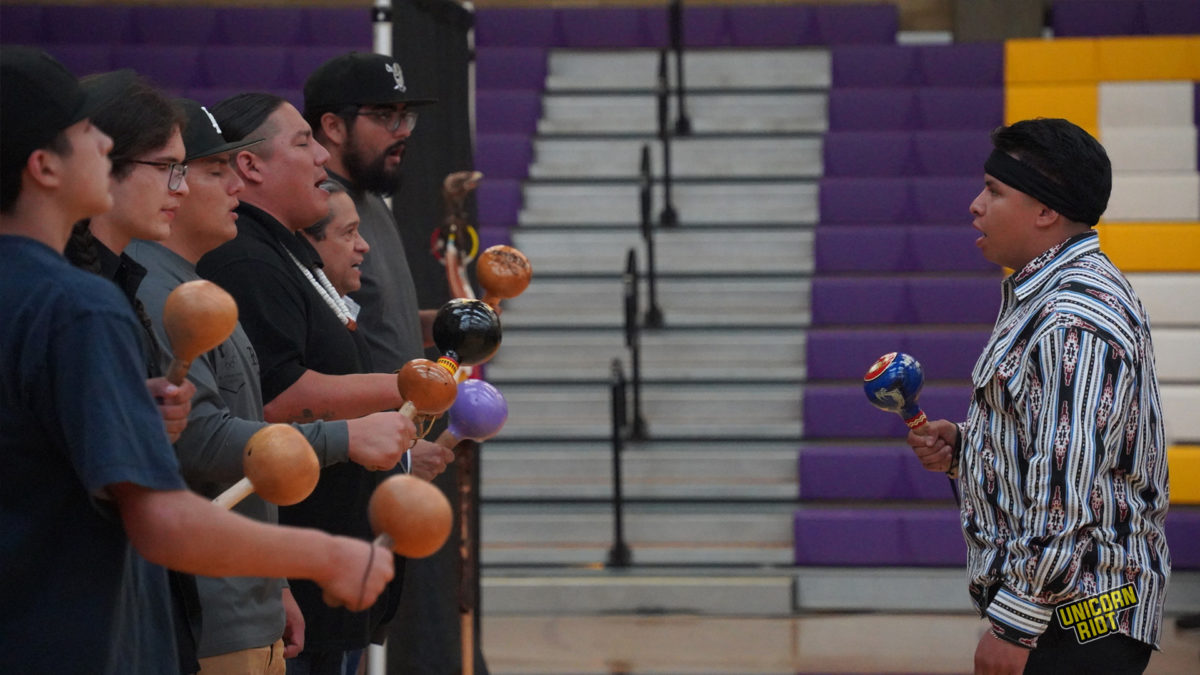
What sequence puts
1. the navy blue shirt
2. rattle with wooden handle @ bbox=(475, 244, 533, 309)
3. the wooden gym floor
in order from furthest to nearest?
1. the wooden gym floor
2. rattle with wooden handle @ bbox=(475, 244, 533, 309)
3. the navy blue shirt

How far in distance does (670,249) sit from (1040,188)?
5330 millimetres

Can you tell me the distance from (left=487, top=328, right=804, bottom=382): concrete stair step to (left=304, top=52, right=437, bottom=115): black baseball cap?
3.94 metres

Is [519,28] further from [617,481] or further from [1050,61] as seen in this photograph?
[617,481]

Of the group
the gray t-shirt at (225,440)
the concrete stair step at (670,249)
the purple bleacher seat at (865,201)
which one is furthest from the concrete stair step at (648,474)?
the gray t-shirt at (225,440)

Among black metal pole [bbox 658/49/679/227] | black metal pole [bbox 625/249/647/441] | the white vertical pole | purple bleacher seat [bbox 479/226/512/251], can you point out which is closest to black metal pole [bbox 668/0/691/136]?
black metal pole [bbox 658/49/679/227]

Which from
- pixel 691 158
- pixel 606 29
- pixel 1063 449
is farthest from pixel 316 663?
pixel 606 29

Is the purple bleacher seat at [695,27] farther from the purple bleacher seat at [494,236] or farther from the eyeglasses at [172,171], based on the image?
the eyeglasses at [172,171]

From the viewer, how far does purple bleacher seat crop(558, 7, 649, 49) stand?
9.27 m

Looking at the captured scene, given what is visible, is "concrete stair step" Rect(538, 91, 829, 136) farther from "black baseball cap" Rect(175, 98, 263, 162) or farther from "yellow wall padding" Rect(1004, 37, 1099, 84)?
"black baseball cap" Rect(175, 98, 263, 162)

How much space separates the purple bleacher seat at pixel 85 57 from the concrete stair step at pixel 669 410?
3.54m

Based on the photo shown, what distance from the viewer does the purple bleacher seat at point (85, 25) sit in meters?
9.33

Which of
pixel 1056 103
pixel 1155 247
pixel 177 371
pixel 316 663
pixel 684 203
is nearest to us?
pixel 177 371

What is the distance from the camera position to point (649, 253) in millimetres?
6965

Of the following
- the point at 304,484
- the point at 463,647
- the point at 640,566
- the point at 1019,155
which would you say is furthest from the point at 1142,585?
the point at 640,566
